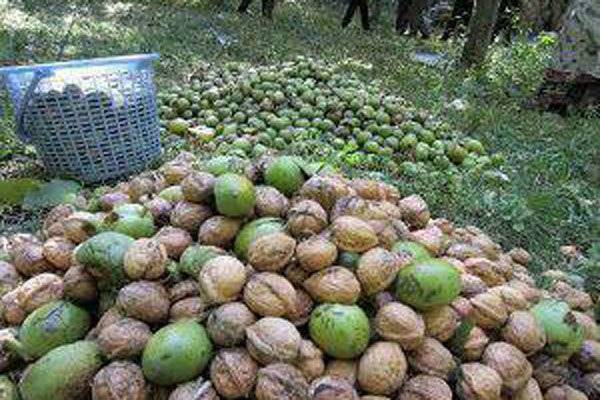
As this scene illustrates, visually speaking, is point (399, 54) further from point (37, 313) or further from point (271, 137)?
point (37, 313)

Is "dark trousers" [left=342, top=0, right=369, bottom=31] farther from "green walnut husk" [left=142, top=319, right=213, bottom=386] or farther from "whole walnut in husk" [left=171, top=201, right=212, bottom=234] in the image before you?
"green walnut husk" [left=142, top=319, right=213, bottom=386]

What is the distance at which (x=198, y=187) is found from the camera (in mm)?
2654

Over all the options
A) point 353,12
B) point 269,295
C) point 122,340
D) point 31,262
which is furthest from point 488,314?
point 353,12

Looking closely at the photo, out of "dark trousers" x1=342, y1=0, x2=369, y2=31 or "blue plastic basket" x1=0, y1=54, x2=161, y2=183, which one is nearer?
"blue plastic basket" x1=0, y1=54, x2=161, y2=183

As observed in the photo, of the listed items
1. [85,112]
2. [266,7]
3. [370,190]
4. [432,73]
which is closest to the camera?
[370,190]

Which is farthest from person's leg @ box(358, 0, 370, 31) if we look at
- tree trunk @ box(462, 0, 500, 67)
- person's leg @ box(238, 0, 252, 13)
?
tree trunk @ box(462, 0, 500, 67)

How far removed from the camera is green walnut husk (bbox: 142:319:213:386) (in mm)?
2113

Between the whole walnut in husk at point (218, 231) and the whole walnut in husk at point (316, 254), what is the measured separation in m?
0.33

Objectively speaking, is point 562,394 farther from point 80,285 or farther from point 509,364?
point 80,285

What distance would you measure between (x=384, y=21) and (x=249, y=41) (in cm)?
735

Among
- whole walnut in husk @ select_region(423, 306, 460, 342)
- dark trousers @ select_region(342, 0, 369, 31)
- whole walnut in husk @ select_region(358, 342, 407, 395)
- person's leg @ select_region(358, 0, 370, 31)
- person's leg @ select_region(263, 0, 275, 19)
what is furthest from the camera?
person's leg @ select_region(358, 0, 370, 31)

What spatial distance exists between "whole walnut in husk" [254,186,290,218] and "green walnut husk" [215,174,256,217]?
8 centimetres

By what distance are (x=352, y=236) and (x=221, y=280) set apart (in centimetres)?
50

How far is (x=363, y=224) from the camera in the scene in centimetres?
249
